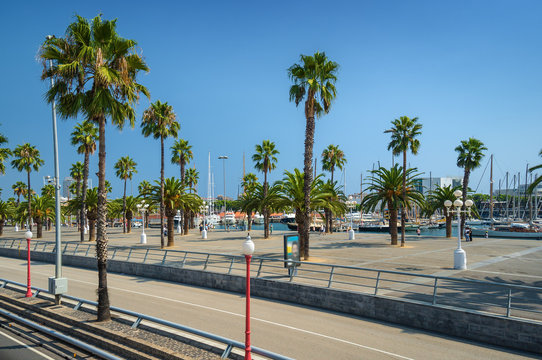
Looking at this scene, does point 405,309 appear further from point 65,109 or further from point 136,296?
point 65,109

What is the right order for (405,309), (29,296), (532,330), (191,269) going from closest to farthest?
(532,330) < (405,309) < (29,296) < (191,269)

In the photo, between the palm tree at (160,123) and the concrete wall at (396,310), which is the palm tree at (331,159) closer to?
the palm tree at (160,123)

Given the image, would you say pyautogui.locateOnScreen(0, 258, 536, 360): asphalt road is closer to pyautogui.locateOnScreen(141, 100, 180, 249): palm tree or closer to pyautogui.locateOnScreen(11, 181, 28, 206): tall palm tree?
pyautogui.locateOnScreen(141, 100, 180, 249): palm tree

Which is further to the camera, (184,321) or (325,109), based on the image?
(325,109)

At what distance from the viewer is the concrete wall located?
36.8ft

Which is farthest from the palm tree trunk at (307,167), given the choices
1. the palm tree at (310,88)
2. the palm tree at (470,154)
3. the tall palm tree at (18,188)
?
the tall palm tree at (18,188)

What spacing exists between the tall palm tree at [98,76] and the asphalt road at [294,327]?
4.15 metres

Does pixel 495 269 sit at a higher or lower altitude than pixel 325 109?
lower

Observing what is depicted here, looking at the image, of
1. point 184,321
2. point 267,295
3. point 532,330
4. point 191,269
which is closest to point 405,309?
point 532,330

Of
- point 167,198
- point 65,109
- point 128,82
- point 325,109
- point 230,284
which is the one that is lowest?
point 230,284

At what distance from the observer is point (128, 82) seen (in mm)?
13859

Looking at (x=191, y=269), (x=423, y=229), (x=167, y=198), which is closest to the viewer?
(x=191, y=269)

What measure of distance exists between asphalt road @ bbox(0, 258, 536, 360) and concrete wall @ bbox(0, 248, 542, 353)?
362 millimetres

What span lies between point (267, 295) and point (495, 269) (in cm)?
1489
